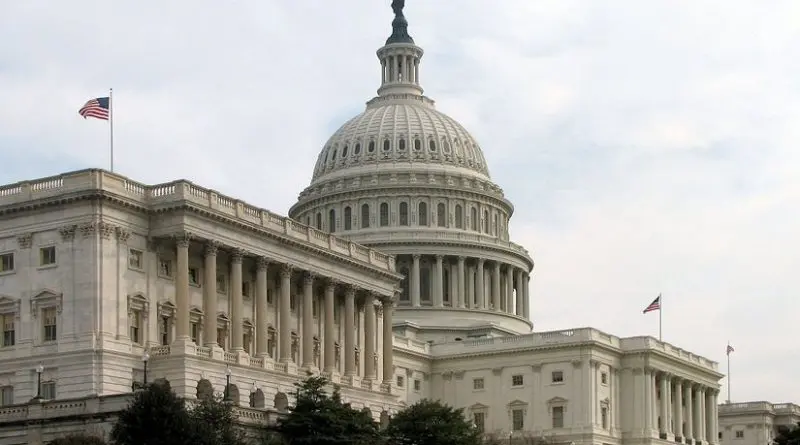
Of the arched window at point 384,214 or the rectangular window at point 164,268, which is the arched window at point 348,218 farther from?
the rectangular window at point 164,268

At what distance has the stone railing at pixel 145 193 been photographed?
105875mm

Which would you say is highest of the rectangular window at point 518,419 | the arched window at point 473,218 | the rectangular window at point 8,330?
the arched window at point 473,218

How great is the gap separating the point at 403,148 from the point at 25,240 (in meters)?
91.2

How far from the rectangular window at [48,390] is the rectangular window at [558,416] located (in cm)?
6799

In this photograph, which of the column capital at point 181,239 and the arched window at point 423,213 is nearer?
the column capital at point 181,239

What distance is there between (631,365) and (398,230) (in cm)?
3394

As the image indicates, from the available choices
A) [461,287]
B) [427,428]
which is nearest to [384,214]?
[461,287]

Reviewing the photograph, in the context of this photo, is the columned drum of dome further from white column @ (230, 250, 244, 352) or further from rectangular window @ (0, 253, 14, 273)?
rectangular window @ (0, 253, 14, 273)

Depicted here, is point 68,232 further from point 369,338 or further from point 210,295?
point 369,338

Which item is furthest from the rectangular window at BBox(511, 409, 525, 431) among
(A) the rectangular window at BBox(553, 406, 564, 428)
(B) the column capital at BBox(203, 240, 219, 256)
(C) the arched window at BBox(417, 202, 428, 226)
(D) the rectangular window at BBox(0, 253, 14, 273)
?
(D) the rectangular window at BBox(0, 253, 14, 273)

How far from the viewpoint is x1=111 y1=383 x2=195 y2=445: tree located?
8225 centimetres

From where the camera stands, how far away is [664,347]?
17050 centimetres

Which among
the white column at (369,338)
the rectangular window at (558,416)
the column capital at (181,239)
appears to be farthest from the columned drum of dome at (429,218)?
the column capital at (181,239)

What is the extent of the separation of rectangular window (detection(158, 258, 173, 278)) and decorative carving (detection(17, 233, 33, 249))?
8.13 metres
